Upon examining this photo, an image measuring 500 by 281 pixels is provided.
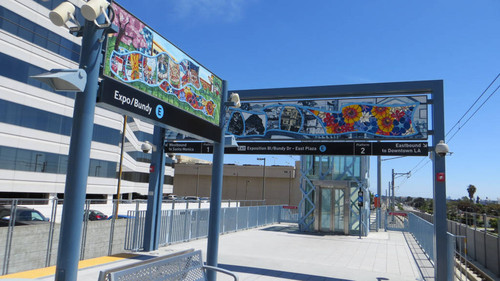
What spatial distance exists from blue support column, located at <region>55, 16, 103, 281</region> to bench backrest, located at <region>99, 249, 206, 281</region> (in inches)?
17.1

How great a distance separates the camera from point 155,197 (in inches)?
Answer: 488

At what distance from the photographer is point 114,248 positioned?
11336 millimetres

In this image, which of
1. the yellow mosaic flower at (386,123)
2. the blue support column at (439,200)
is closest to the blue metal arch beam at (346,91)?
the blue support column at (439,200)

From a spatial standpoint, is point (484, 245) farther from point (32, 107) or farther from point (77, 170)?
point (32, 107)

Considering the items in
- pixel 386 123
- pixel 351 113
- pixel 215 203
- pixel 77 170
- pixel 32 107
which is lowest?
pixel 215 203

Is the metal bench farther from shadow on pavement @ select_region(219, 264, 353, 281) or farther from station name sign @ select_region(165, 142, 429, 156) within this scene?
station name sign @ select_region(165, 142, 429, 156)

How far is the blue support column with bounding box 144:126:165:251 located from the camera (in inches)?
478

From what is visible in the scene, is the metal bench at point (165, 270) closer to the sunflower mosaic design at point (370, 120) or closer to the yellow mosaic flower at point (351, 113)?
the sunflower mosaic design at point (370, 120)

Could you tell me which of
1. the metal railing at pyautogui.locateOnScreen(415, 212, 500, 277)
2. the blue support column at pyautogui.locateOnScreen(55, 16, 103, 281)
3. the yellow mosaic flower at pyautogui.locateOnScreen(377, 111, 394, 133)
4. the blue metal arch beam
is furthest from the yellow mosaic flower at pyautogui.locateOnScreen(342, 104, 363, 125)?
the blue support column at pyautogui.locateOnScreen(55, 16, 103, 281)

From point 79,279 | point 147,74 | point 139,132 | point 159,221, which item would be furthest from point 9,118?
point 147,74

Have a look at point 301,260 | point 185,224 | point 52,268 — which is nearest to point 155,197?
point 185,224

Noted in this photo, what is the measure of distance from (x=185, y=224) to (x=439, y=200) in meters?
8.94

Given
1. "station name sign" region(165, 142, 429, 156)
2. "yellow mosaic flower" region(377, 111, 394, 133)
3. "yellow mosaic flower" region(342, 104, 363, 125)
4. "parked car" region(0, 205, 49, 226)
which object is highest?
"yellow mosaic flower" region(342, 104, 363, 125)

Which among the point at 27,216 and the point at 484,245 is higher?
the point at 27,216
